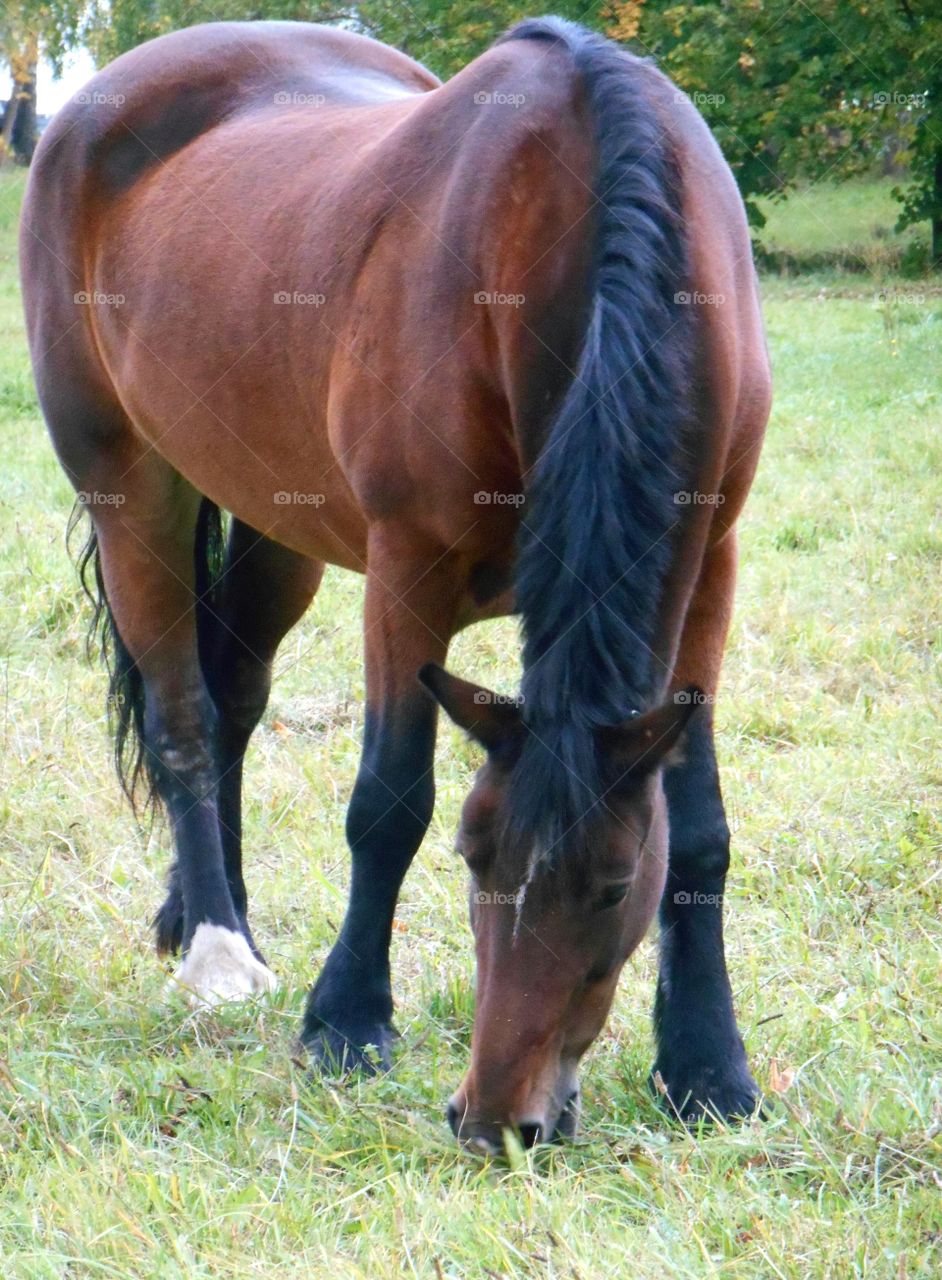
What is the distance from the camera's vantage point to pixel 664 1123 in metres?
2.59

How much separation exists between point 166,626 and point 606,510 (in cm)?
201

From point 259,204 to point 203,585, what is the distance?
3.74 ft

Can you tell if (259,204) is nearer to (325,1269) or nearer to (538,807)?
(538,807)

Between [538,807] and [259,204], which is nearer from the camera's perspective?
[538,807]

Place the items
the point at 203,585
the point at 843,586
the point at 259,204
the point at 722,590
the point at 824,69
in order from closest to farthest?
Answer: 1. the point at 722,590
2. the point at 259,204
3. the point at 203,585
4. the point at 843,586
5. the point at 824,69

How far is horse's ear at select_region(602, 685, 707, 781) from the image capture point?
2.15 metres

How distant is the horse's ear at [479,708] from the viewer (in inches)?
87.5

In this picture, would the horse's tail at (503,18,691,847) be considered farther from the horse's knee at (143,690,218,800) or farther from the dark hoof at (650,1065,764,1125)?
the horse's knee at (143,690,218,800)

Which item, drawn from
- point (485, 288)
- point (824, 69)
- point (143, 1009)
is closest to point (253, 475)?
point (485, 288)

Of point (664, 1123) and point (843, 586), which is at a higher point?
point (664, 1123)

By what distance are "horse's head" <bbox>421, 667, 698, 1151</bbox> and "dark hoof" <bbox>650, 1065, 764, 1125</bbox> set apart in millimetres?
446

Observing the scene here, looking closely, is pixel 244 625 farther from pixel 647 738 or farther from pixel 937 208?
pixel 937 208

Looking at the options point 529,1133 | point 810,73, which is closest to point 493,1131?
point 529,1133

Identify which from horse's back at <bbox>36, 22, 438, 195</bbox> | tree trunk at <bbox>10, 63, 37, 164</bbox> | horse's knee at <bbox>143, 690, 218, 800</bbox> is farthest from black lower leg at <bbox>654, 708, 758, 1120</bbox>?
tree trunk at <bbox>10, 63, 37, 164</bbox>
